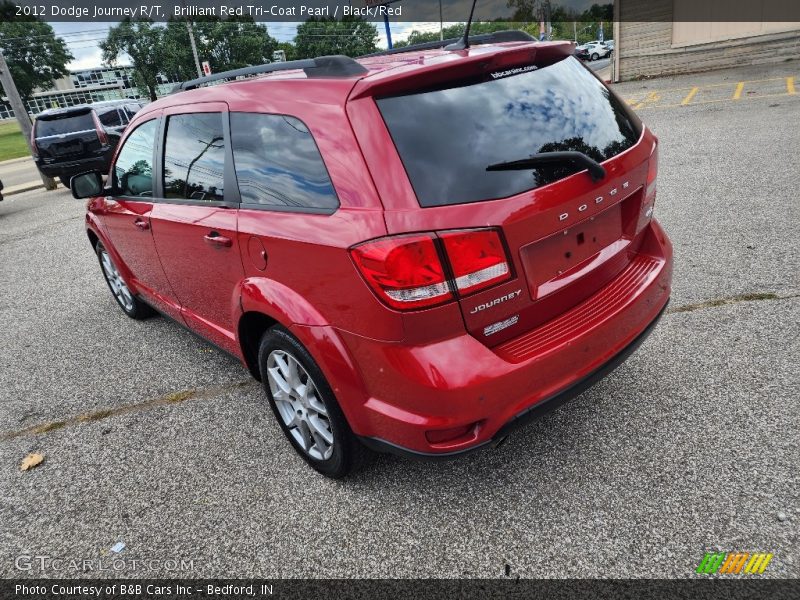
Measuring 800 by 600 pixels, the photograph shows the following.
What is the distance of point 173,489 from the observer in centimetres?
272

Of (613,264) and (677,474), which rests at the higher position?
(613,264)

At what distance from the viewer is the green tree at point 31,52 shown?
212ft

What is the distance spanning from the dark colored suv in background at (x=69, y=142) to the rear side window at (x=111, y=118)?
2235 millimetres

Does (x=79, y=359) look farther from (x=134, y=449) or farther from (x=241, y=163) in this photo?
(x=241, y=163)

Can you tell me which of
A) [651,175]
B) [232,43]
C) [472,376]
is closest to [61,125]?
[651,175]

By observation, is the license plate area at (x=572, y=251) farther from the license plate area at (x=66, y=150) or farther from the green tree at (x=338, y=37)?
the green tree at (x=338, y=37)

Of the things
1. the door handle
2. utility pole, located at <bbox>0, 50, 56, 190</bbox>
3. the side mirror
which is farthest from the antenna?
utility pole, located at <bbox>0, 50, 56, 190</bbox>

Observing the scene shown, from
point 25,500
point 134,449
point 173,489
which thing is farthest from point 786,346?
point 25,500

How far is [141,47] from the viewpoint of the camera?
6738 centimetres

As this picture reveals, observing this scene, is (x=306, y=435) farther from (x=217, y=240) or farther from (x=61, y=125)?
(x=61, y=125)

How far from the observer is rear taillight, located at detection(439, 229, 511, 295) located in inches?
74.1

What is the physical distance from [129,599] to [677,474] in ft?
7.36

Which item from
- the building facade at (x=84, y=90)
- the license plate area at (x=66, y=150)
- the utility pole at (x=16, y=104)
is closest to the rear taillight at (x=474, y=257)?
the license plate area at (x=66, y=150)

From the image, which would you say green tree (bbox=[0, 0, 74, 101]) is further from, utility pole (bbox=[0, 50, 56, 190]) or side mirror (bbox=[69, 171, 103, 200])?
side mirror (bbox=[69, 171, 103, 200])
